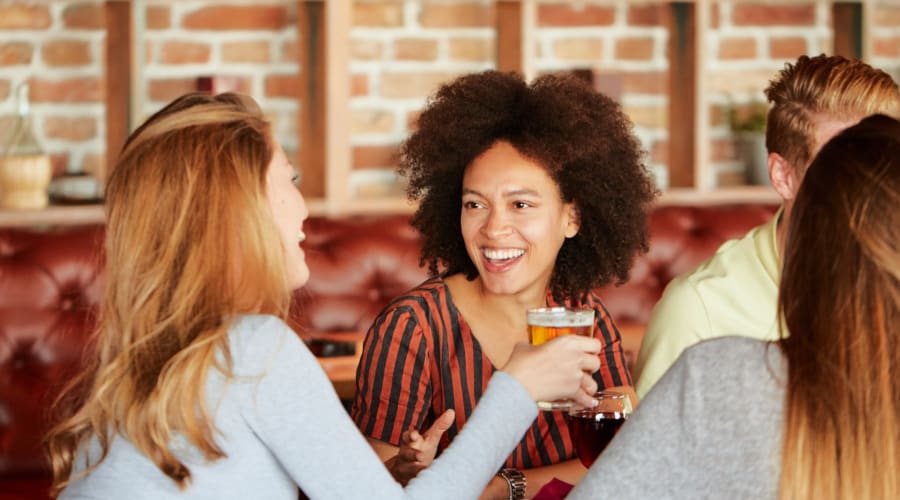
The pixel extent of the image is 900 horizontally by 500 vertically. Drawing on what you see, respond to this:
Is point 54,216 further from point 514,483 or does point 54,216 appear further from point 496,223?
point 514,483

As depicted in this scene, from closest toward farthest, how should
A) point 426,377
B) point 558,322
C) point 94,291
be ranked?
1. point 558,322
2. point 426,377
3. point 94,291

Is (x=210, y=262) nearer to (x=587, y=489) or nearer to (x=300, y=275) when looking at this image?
(x=300, y=275)

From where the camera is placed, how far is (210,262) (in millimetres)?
1649

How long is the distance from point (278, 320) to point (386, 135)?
8.39ft

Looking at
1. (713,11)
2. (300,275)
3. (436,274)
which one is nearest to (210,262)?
(300,275)

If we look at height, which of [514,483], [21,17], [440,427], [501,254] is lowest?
[514,483]

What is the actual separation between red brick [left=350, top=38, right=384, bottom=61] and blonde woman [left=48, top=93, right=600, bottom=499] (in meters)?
2.38

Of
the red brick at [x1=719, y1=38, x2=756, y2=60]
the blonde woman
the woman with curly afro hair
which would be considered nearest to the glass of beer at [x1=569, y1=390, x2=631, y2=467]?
the blonde woman

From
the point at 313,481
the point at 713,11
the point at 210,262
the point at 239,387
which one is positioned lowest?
the point at 313,481

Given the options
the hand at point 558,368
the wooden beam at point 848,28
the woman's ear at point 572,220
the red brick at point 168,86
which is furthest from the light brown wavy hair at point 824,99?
the red brick at point 168,86

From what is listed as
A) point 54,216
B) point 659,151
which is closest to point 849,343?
point 54,216

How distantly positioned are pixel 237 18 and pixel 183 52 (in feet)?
0.64

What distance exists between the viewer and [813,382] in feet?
4.09

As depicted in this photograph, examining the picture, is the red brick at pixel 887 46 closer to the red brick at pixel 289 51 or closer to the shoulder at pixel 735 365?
the red brick at pixel 289 51
